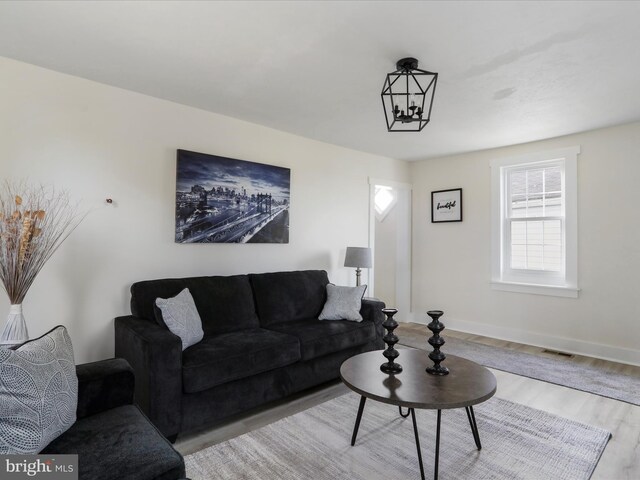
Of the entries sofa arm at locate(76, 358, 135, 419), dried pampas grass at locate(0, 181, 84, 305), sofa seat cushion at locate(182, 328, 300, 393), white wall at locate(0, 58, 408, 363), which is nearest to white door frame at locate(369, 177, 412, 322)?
white wall at locate(0, 58, 408, 363)

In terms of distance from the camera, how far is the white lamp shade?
421cm

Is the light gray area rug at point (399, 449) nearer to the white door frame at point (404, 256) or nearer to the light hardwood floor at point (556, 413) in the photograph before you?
the light hardwood floor at point (556, 413)

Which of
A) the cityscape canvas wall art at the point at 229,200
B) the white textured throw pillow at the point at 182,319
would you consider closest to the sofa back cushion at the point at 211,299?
the white textured throw pillow at the point at 182,319

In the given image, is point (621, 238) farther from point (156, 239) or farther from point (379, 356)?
point (156, 239)

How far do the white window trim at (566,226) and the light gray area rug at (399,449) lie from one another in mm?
2057

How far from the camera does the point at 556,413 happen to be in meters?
2.62

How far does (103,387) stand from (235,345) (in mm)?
933

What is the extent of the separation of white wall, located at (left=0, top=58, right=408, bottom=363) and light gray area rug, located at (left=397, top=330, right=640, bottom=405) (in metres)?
2.21

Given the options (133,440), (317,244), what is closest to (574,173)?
(317,244)

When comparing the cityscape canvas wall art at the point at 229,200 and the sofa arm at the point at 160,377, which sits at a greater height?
the cityscape canvas wall art at the point at 229,200

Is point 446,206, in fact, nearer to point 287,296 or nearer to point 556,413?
point 287,296

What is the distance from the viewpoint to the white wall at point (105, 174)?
249cm

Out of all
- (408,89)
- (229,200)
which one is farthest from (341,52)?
(229,200)
